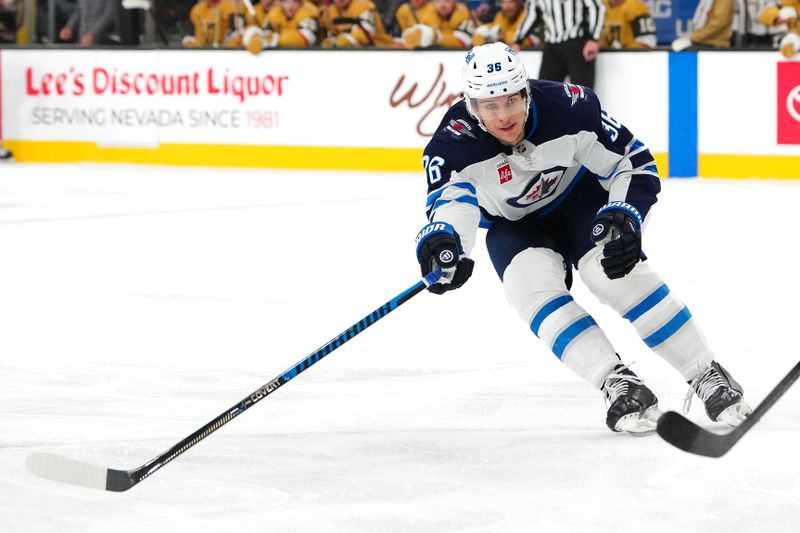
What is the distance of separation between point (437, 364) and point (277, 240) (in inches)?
96.0

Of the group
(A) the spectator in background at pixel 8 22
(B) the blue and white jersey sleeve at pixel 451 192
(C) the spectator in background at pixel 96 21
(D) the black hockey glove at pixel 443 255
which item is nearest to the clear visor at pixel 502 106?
(B) the blue and white jersey sleeve at pixel 451 192

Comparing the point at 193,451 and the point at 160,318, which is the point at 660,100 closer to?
the point at 160,318

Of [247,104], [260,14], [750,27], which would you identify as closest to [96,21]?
[260,14]

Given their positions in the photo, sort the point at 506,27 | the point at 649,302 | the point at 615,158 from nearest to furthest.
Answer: the point at 649,302 < the point at 615,158 < the point at 506,27

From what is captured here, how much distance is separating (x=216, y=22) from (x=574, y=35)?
2.64 metres

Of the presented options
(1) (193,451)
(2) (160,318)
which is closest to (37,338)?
(2) (160,318)

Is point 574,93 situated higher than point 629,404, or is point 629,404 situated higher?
point 574,93

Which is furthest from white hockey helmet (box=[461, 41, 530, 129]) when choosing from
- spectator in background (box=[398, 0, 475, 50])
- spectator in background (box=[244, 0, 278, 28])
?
spectator in background (box=[244, 0, 278, 28])

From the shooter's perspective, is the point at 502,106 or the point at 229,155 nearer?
the point at 502,106

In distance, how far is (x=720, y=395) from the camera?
286cm

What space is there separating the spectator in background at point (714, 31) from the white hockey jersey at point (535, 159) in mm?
5187

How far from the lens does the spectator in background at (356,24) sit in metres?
8.87

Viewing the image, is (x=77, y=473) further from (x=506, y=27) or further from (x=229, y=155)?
A: (x=229, y=155)

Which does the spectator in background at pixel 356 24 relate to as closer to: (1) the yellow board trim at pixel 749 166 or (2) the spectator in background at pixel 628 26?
(2) the spectator in background at pixel 628 26
